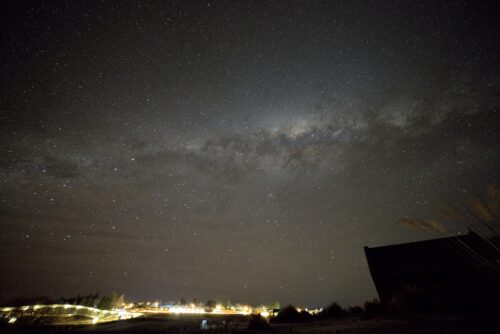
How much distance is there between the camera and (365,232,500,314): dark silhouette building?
86.0ft

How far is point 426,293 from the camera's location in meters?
28.1

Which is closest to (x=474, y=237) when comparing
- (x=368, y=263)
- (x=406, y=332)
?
(x=368, y=263)

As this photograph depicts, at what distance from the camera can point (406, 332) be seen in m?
16.0

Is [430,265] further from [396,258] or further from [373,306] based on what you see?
[373,306]

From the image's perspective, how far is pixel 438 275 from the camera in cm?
3356

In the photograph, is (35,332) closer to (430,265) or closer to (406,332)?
(406,332)

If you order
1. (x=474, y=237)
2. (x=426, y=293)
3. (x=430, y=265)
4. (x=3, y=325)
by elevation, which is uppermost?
(x=474, y=237)

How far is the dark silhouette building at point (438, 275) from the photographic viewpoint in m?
26.2

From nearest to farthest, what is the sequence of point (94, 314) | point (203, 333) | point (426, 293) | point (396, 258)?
point (203, 333) → point (426, 293) → point (396, 258) → point (94, 314)

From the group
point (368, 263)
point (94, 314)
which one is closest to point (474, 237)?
point (368, 263)

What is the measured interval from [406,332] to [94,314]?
74926 millimetres

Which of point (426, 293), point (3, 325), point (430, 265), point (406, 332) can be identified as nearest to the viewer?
point (406, 332)

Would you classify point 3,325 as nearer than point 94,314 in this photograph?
Yes

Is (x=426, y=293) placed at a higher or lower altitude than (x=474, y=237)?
lower
